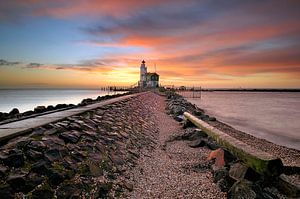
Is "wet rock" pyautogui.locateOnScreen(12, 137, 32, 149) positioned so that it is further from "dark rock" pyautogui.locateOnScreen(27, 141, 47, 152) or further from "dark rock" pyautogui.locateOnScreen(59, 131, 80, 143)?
"dark rock" pyautogui.locateOnScreen(59, 131, 80, 143)

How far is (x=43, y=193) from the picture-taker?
128 inches

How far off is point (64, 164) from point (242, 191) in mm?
3246

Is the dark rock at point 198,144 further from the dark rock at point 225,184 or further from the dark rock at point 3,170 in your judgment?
the dark rock at point 3,170

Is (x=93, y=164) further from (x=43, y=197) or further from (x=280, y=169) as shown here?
(x=280, y=169)

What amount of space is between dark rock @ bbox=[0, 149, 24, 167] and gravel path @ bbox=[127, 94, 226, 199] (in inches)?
80.9

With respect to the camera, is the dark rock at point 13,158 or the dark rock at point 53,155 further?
the dark rock at point 53,155

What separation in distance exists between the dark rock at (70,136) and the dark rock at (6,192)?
198cm

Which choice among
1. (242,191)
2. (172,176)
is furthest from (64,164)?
(242,191)

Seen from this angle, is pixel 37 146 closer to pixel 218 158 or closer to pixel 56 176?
pixel 56 176

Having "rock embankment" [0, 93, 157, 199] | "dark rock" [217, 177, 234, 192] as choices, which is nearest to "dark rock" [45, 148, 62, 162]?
"rock embankment" [0, 93, 157, 199]

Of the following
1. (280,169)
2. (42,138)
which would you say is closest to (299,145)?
(280,169)

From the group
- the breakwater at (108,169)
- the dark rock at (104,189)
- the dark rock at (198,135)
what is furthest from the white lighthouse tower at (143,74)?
the dark rock at (104,189)

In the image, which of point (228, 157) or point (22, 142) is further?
point (228, 157)

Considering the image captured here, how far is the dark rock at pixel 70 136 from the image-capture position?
4957 millimetres
